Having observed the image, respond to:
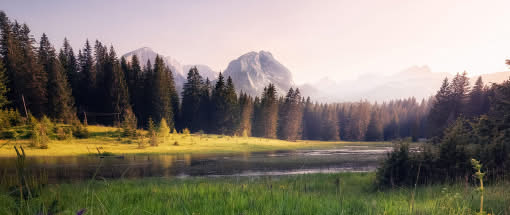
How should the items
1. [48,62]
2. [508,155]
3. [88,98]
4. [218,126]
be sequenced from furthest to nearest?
1. [218,126]
2. [88,98]
3. [48,62]
4. [508,155]

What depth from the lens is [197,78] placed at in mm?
62344

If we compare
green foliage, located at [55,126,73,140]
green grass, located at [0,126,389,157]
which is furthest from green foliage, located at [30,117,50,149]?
green foliage, located at [55,126,73,140]

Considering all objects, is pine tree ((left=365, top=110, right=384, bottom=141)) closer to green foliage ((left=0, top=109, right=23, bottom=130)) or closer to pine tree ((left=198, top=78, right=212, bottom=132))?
pine tree ((left=198, top=78, right=212, bottom=132))

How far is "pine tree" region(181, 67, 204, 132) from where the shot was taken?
199 feet

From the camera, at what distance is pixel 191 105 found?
2400 inches

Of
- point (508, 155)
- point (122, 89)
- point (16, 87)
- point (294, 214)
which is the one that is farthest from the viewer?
point (122, 89)

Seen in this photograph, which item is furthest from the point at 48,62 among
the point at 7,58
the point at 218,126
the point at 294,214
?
the point at 294,214

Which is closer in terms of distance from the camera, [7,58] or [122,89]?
[7,58]

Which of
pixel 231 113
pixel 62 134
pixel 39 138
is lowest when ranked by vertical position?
pixel 39 138

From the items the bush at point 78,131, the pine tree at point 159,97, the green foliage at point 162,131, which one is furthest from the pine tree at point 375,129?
the bush at point 78,131

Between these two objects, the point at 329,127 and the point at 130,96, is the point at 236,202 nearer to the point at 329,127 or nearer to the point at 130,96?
the point at 130,96

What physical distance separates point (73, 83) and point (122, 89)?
1376cm

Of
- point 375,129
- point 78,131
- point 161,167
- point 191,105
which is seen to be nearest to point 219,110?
point 191,105

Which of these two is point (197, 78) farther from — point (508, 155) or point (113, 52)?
point (508, 155)
